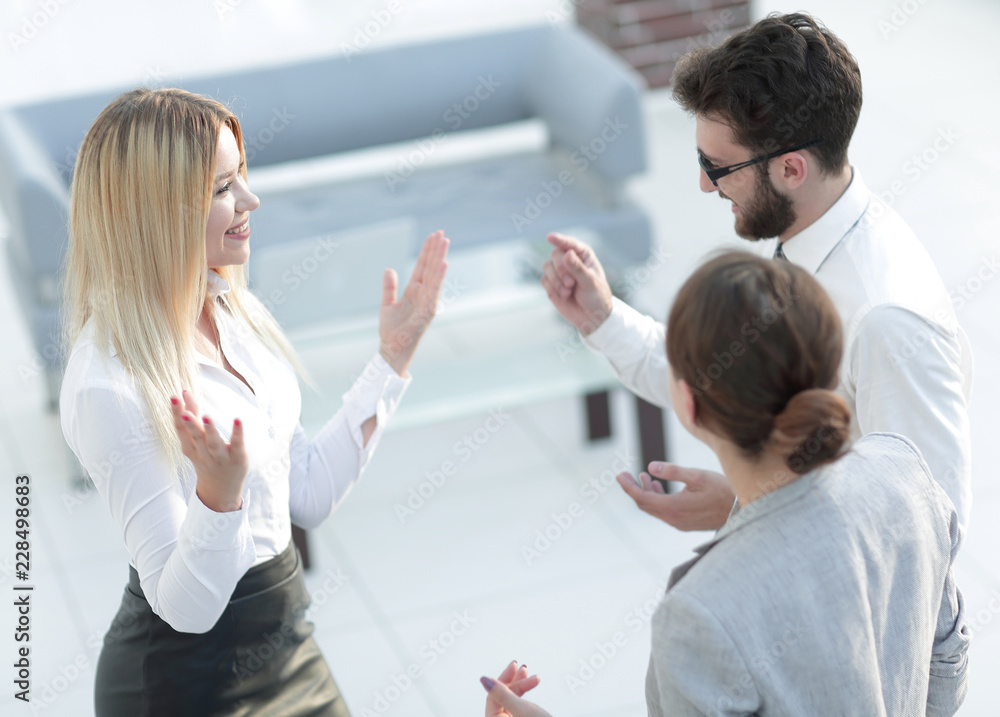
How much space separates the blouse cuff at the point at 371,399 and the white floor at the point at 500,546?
109 cm

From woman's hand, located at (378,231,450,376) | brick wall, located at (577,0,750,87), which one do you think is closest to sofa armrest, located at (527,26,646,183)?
brick wall, located at (577,0,750,87)

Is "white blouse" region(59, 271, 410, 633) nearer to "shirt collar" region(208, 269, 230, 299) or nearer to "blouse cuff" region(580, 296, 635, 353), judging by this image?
"shirt collar" region(208, 269, 230, 299)

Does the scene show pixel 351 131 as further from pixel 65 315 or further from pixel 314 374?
pixel 65 315

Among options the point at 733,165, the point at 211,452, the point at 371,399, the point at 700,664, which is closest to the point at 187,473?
the point at 211,452

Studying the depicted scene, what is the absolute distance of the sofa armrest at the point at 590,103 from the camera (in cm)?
393

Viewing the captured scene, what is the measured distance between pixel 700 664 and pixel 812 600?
0.44 ft

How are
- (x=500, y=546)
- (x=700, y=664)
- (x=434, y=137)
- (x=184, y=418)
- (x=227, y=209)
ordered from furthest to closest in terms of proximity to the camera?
(x=434, y=137) < (x=500, y=546) < (x=227, y=209) < (x=184, y=418) < (x=700, y=664)

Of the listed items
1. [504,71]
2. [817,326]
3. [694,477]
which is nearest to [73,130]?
[504,71]

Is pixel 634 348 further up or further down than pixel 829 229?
further down

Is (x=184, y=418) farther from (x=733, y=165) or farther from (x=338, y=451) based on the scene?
(x=733, y=165)

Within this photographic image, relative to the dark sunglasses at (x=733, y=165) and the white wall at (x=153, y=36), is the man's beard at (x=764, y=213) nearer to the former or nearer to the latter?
the dark sunglasses at (x=733, y=165)

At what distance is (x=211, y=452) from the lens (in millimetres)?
1354

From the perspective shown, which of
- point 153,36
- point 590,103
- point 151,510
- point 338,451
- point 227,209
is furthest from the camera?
point 153,36

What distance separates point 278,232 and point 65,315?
2268 millimetres
